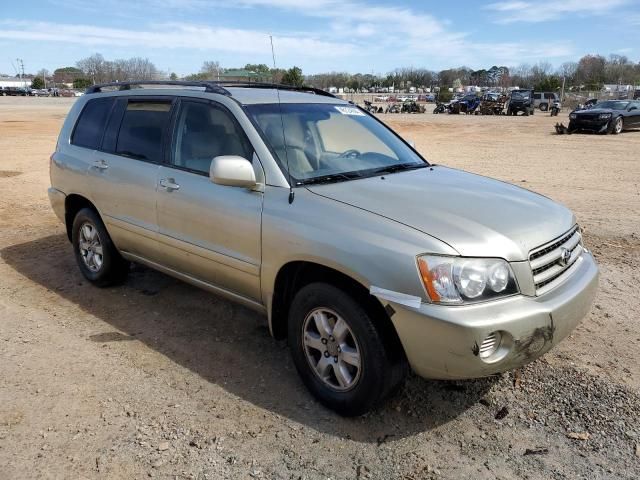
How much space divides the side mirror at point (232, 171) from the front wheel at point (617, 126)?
81.2ft

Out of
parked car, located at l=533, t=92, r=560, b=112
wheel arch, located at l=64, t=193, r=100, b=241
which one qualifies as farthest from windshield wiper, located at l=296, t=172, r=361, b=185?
parked car, located at l=533, t=92, r=560, b=112

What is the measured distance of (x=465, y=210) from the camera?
308 centimetres

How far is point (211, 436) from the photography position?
2.99m

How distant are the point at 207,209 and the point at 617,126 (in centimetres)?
2501

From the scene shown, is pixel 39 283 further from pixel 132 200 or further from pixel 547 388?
pixel 547 388

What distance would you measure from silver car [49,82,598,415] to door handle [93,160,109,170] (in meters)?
0.02

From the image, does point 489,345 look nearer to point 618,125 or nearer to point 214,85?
point 214,85

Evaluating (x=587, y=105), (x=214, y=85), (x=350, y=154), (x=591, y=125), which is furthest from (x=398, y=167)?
(x=587, y=105)

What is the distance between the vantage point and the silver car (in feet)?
8.86

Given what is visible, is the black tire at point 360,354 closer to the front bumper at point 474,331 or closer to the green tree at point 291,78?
the front bumper at point 474,331

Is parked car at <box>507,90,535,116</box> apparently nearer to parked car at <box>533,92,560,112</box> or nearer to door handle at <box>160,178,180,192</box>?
parked car at <box>533,92,560,112</box>

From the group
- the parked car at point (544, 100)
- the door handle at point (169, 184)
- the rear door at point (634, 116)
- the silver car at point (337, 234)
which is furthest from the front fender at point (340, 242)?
the parked car at point (544, 100)

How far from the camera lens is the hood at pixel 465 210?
9.18ft

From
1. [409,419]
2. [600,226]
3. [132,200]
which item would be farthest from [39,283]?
[600,226]
